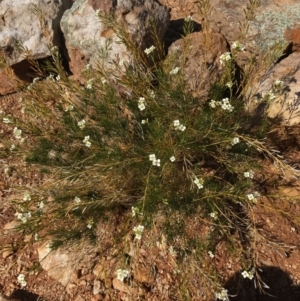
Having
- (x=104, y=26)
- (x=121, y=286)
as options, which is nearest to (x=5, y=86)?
(x=104, y=26)

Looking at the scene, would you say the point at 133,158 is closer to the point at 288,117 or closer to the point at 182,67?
the point at 182,67

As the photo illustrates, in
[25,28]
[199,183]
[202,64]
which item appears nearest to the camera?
[199,183]

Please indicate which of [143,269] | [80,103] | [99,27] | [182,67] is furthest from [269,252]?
[99,27]

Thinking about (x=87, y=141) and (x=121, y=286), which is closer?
(x=87, y=141)

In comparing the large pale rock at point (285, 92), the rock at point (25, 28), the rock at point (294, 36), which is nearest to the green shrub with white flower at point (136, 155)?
Answer: the large pale rock at point (285, 92)

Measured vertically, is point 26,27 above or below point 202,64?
above

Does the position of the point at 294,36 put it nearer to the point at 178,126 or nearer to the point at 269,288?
the point at 178,126

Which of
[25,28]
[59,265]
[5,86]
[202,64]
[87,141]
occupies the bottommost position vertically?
[59,265]
